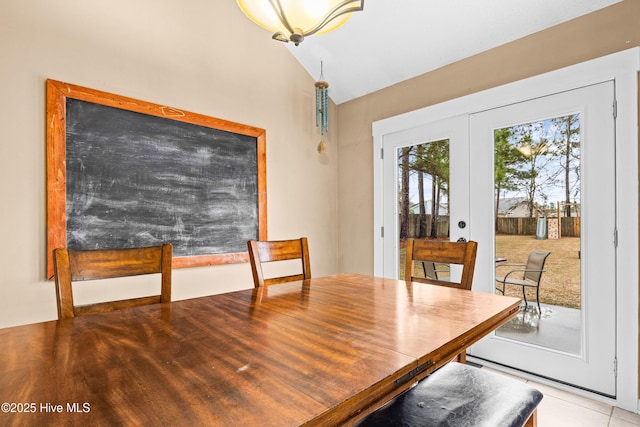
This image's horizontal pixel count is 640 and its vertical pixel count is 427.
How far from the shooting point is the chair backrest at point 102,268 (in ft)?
3.83

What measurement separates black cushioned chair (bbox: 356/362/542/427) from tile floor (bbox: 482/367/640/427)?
3.36ft

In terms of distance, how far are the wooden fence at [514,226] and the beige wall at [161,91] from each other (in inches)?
35.8

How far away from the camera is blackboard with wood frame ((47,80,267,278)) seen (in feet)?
6.29

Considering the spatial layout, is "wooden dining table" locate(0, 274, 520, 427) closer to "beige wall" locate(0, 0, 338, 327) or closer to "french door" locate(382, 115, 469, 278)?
"beige wall" locate(0, 0, 338, 327)

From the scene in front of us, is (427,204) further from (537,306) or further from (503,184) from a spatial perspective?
(537,306)

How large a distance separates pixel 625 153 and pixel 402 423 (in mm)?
2032

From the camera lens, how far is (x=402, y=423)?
3.21ft

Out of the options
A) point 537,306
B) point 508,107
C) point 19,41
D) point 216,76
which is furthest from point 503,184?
point 19,41

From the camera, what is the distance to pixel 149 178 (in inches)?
88.3

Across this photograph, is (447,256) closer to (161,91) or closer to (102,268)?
(102,268)

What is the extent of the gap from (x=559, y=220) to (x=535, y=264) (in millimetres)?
339

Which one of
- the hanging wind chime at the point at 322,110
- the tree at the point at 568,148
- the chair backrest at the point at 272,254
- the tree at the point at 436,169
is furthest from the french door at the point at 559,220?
the chair backrest at the point at 272,254

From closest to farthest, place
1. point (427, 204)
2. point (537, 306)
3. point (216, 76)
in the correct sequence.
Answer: point (537, 306) → point (216, 76) → point (427, 204)

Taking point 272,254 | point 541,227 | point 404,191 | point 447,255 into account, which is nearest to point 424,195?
point 404,191
